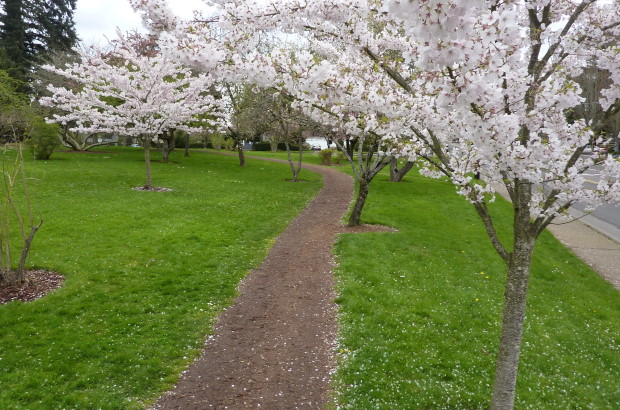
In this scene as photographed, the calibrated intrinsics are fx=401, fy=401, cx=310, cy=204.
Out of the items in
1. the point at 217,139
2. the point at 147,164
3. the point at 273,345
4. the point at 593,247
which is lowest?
the point at 273,345

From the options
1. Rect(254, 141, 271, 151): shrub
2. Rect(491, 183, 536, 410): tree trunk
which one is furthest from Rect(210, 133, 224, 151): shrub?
Rect(491, 183, 536, 410): tree trunk

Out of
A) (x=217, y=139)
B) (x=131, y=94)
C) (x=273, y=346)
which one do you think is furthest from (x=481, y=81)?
(x=217, y=139)

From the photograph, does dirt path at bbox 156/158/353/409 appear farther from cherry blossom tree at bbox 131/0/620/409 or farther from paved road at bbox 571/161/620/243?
paved road at bbox 571/161/620/243

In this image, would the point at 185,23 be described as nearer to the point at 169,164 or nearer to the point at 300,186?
the point at 300,186

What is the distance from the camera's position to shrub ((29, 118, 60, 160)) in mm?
23644

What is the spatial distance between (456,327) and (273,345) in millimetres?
3187

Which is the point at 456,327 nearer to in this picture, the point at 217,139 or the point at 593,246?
the point at 593,246

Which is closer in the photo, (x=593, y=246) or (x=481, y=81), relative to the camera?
(x=481, y=81)

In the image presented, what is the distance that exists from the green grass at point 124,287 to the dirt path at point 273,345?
35cm

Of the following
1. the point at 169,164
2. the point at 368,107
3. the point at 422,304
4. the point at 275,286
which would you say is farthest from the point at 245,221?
the point at 169,164

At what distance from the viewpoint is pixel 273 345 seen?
6.19 m

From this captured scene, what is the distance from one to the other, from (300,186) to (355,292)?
44.2 ft

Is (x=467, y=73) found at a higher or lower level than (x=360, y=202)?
higher

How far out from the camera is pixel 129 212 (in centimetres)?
1314
